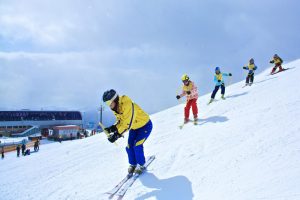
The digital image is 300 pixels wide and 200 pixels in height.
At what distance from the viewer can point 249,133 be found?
6473mm

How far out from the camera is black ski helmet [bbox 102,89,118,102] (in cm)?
544

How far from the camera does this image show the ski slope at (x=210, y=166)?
13.4ft

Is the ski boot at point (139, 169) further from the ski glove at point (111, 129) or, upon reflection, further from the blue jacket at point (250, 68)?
the blue jacket at point (250, 68)

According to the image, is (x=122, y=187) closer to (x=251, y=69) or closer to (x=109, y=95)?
(x=109, y=95)

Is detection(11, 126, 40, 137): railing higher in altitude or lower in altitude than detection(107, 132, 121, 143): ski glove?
higher

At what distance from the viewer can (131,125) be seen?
5.60 m

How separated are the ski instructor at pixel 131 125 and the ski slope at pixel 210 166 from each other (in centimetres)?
43

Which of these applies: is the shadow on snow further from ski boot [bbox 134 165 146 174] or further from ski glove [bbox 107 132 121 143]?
ski glove [bbox 107 132 121 143]

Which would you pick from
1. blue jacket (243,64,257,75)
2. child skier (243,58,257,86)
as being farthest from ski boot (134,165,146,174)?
blue jacket (243,64,257,75)

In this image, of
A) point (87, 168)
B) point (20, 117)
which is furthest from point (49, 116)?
point (87, 168)

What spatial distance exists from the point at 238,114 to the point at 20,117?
6049 centimetres

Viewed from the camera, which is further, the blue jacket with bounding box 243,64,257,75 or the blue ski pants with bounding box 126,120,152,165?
the blue jacket with bounding box 243,64,257,75

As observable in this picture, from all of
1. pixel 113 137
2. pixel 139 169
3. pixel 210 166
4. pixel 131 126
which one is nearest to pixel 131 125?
pixel 131 126

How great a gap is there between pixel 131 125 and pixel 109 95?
820 mm
